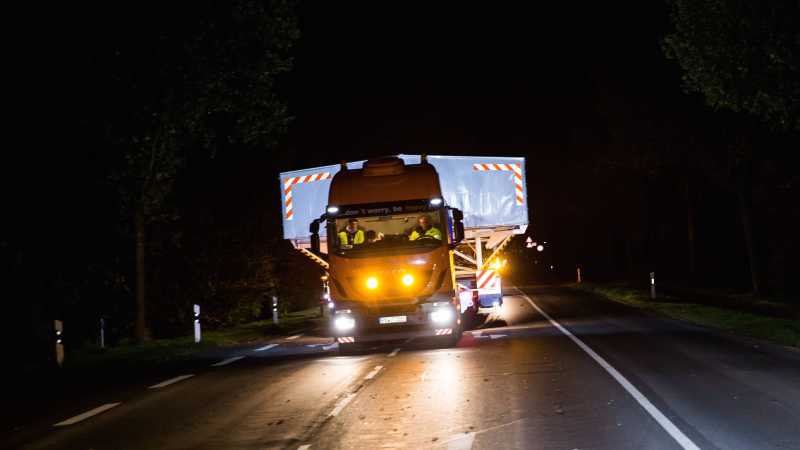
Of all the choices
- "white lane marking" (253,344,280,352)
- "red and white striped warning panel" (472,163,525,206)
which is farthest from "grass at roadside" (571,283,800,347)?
"white lane marking" (253,344,280,352)

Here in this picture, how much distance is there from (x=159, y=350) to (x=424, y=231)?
8327 mm

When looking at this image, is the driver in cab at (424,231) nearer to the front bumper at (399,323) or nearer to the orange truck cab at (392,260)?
the orange truck cab at (392,260)

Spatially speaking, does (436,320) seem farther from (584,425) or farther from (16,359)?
(16,359)

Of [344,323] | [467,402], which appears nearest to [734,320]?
[344,323]

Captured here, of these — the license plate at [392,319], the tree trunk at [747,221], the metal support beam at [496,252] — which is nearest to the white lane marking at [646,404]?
the license plate at [392,319]

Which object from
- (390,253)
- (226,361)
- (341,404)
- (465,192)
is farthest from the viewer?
(465,192)

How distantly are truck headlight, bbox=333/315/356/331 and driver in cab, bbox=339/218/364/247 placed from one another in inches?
58.0

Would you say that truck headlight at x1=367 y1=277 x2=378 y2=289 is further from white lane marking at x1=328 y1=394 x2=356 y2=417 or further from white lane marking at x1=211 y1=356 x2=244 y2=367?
white lane marking at x1=328 y1=394 x2=356 y2=417

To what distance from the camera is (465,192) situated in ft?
76.7

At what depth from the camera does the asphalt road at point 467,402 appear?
30.2 feet

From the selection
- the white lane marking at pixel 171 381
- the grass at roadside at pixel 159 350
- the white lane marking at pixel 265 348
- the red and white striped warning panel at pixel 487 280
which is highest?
the red and white striped warning panel at pixel 487 280

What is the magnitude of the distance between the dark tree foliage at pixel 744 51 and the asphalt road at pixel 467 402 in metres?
5.76

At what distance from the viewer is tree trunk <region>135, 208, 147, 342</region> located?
24375mm

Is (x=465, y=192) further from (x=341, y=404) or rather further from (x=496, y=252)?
(x=341, y=404)
